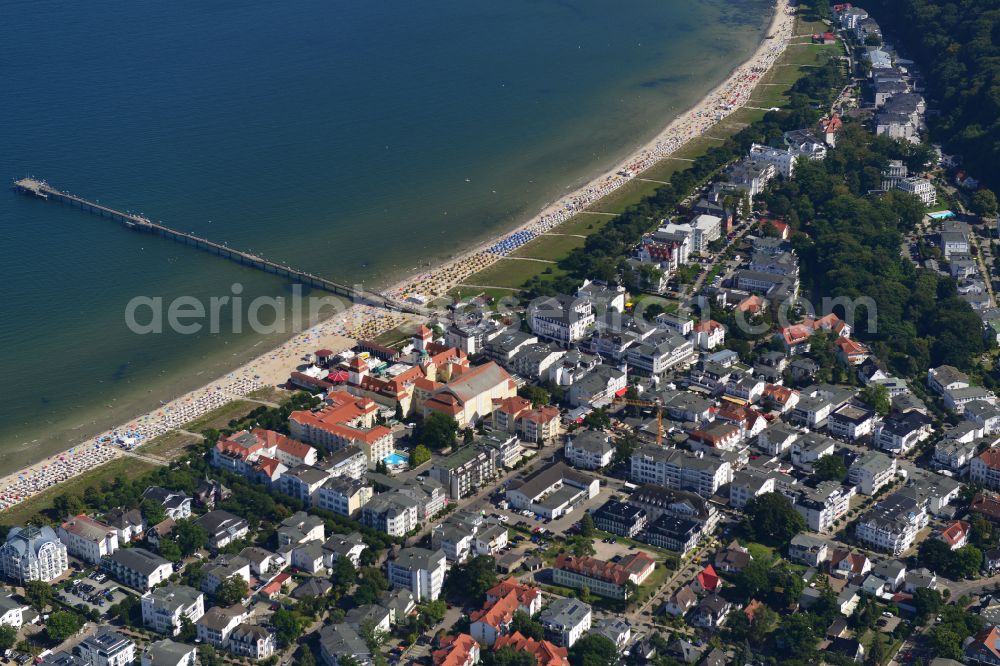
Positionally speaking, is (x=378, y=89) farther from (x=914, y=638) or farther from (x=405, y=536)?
(x=914, y=638)

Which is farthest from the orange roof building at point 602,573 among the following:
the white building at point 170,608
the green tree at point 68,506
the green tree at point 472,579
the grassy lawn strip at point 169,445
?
the green tree at point 68,506

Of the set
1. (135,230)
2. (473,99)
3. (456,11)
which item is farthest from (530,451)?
(456,11)

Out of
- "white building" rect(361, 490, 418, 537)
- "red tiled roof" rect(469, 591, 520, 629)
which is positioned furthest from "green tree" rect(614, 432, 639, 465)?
"red tiled roof" rect(469, 591, 520, 629)

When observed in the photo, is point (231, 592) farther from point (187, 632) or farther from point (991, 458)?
point (991, 458)

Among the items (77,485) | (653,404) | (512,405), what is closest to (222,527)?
(77,485)

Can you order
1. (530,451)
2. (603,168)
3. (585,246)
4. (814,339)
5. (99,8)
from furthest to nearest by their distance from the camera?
(99,8) → (603,168) → (585,246) → (814,339) → (530,451)

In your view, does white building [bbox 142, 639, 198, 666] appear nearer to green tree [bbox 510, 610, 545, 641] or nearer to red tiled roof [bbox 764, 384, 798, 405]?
green tree [bbox 510, 610, 545, 641]
